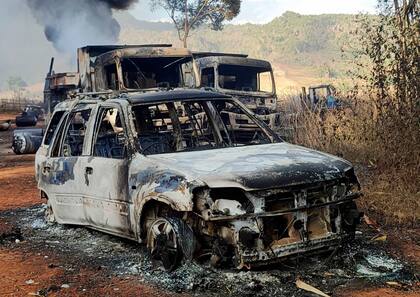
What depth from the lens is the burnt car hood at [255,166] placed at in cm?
424

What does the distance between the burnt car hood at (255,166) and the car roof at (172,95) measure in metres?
0.80

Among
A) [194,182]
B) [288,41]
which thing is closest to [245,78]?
[194,182]

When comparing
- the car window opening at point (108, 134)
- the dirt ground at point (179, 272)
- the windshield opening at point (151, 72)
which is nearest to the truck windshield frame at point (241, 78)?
the windshield opening at point (151, 72)

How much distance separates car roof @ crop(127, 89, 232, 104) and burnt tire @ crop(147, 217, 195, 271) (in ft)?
4.54

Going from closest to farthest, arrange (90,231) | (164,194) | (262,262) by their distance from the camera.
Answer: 1. (262,262)
2. (164,194)
3. (90,231)

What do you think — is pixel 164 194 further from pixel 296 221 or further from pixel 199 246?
pixel 296 221

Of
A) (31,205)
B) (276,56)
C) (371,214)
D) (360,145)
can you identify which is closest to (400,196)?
(371,214)

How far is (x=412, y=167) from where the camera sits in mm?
7258

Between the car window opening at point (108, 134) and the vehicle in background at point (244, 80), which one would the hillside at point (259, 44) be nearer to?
the vehicle in background at point (244, 80)

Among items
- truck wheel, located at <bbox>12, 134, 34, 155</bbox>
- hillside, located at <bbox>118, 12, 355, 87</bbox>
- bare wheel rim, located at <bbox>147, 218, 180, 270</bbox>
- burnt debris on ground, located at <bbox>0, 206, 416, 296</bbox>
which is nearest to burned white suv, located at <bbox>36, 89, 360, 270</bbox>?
bare wheel rim, located at <bbox>147, 218, 180, 270</bbox>

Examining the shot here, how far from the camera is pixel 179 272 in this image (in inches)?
181

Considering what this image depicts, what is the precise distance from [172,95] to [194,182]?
1701 millimetres

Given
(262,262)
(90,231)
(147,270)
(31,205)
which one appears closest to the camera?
(262,262)

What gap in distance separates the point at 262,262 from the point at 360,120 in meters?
5.69
